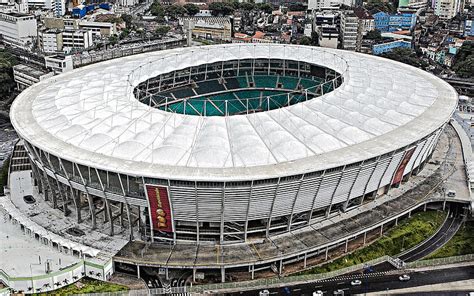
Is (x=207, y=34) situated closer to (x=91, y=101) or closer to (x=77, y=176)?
(x=91, y=101)

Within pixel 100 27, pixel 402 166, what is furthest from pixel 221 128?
pixel 100 27

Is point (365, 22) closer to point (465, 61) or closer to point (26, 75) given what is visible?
point (465, 61)

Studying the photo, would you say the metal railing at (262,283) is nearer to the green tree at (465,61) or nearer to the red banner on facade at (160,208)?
the red banner on facade at (160,208)

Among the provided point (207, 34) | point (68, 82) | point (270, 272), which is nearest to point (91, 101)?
point (68, 82)

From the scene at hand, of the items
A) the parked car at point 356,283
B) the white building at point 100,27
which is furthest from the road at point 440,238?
the white building at point 100,27

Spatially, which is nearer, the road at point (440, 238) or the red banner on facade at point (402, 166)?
the road at point (440, 238)
